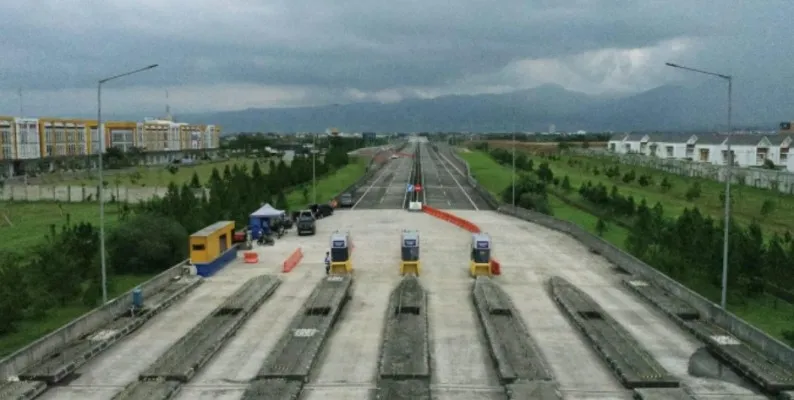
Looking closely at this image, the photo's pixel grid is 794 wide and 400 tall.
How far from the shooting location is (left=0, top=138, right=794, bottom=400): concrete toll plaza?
19.0 meters

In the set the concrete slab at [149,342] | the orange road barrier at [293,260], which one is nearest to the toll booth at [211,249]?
Result: the concrete slab at [149,342]

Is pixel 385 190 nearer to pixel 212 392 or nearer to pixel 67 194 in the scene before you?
pixel 67 194

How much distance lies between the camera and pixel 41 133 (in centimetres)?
12269

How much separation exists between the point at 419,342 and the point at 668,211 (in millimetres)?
Result: 49401

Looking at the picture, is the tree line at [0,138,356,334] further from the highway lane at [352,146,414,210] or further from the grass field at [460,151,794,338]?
the grass field at [460,151,794,338]

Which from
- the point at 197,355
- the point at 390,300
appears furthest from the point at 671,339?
the point at 197,355

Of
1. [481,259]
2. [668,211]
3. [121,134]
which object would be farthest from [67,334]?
Answer: [121,134]

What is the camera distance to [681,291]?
94.8 feet

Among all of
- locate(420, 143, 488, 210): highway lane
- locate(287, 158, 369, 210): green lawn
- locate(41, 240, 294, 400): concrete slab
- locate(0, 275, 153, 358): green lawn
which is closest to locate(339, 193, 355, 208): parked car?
locate(287, 158, 369, 210): green lawn

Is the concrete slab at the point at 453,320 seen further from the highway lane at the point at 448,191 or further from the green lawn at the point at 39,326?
the highway lane at the point at 448,191

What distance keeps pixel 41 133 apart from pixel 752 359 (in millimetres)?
124065

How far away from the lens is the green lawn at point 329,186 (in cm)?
7244

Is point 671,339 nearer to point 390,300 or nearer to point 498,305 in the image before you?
point 498,305

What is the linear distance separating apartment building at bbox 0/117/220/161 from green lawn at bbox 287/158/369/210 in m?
23.2
